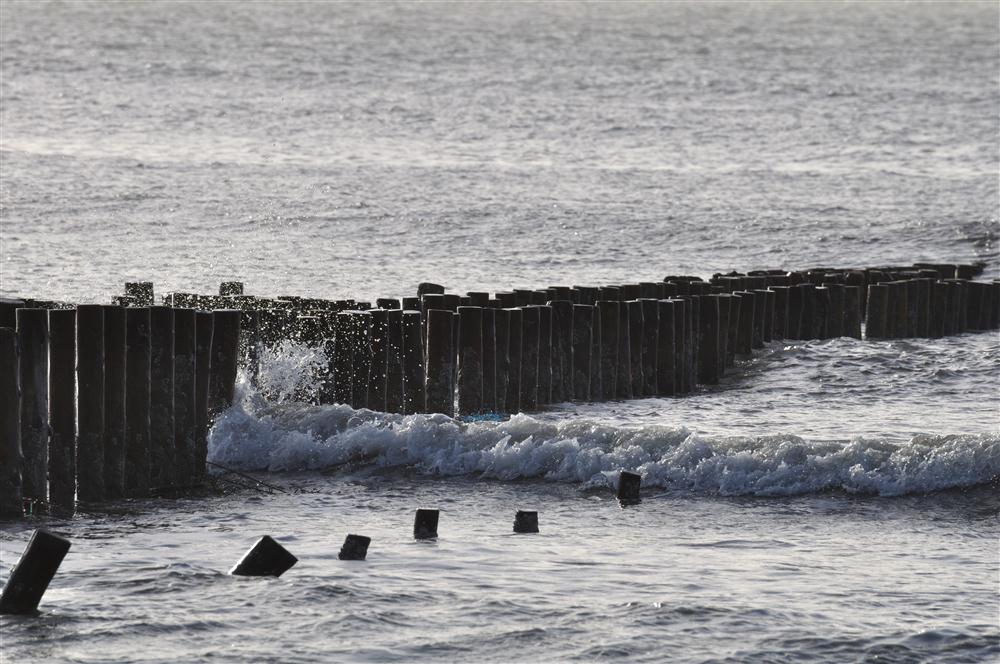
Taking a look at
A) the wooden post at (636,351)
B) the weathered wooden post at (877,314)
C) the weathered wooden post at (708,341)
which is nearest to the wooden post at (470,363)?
the wooden post at (636,351)

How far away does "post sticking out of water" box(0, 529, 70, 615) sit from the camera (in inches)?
279

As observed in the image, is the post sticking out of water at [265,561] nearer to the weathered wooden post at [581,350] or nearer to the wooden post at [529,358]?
the wooden post at [529,358]

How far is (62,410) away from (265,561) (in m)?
2.36

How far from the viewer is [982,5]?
495 feet

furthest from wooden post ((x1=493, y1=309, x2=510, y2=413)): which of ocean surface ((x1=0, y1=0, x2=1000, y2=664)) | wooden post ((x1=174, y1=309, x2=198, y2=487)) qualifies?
wooden post ((x1=174, y1=309, x2=198, y2=487))

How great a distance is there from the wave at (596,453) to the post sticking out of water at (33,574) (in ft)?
14.9

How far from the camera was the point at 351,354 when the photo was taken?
1282 centimetres

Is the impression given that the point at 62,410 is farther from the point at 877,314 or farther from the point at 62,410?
the point at 877,314

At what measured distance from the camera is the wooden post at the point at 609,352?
49.4 ft

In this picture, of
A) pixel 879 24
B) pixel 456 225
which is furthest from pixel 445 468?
pixel 879 24

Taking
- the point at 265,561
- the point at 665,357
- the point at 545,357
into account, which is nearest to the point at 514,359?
the point at 545,357

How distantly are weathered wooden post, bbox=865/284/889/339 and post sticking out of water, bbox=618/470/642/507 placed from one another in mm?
10383

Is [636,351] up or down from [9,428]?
up

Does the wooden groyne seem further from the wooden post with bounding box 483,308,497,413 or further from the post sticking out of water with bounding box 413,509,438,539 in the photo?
the post sticking out of water with bounding box 413,509,438,539
